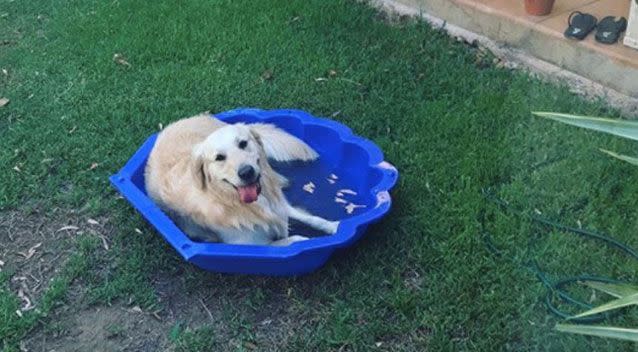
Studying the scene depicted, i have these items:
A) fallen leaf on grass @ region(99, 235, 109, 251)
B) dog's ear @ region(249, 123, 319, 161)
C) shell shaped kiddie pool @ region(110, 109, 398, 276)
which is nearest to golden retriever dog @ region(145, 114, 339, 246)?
dog's ear @ region(249, 123, 319, 161)

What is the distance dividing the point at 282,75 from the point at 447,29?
1.09 meters

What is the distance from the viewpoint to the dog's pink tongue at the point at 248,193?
10.4ft

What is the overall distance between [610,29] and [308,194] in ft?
6.02

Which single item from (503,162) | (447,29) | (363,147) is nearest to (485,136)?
(503,162)

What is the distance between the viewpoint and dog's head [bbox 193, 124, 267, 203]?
314cm

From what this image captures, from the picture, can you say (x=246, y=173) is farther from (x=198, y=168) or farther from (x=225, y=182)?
(x=198, y=168)

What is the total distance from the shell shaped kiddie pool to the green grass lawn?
155mm

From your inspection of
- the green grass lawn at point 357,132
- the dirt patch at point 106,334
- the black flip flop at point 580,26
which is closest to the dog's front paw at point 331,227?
the green grass lawn at point 357,132

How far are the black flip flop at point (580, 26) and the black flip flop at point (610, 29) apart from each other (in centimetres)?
7

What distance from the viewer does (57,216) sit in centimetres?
387

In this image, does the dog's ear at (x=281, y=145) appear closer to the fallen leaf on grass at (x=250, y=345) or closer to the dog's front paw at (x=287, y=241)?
the dog's front paw at (x=287, y=241)

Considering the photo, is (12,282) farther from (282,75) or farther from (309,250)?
(282,75)

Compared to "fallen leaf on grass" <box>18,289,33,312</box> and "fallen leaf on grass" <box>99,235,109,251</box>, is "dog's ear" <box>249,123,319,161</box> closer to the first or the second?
"fallen leaf on grass" <box>99,235,109,251</box>

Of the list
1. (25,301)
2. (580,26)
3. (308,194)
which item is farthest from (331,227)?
(580,26)
